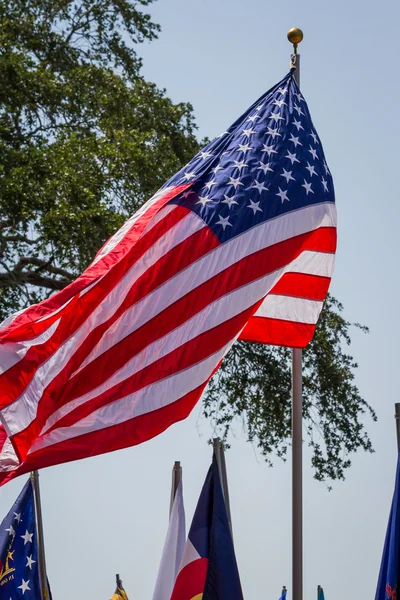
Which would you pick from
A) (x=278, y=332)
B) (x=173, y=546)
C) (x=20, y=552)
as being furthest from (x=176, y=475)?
(x=278, y=332)

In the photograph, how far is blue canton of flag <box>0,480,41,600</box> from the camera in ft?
30.6

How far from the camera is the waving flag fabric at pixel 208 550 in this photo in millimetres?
7832

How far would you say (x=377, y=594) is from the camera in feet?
24.5

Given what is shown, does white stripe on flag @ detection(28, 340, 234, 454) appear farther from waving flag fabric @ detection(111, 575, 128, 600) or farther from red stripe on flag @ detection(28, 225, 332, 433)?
waving flag fabric @ detection(111, 575, 128, 600)

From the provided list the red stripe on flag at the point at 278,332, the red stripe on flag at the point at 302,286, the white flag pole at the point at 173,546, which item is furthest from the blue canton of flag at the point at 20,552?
the red stripe on flag at the point at 302,286

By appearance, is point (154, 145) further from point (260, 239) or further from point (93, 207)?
point (260, 239)

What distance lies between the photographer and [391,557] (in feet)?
24.4

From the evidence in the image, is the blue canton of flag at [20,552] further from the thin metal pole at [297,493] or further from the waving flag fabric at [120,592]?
the thin metal pole at [297,493]

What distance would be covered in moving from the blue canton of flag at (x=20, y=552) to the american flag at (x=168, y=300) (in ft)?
11.4

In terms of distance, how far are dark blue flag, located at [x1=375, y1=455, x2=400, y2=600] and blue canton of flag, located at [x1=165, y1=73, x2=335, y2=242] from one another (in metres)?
2.11

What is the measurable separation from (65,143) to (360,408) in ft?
16.7

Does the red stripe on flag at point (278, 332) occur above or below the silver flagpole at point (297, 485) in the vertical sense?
above

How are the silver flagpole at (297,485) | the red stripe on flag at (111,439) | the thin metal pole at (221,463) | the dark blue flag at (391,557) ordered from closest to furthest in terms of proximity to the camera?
1. the red stripe on flag at (111,439)
2. the silver flagpole at (297,485)
3. the dark blue flag at (391,557)
4. the thin metal pole at (221,463)

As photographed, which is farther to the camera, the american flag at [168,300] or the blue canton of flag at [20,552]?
the blue canton of flag at [20,552]
